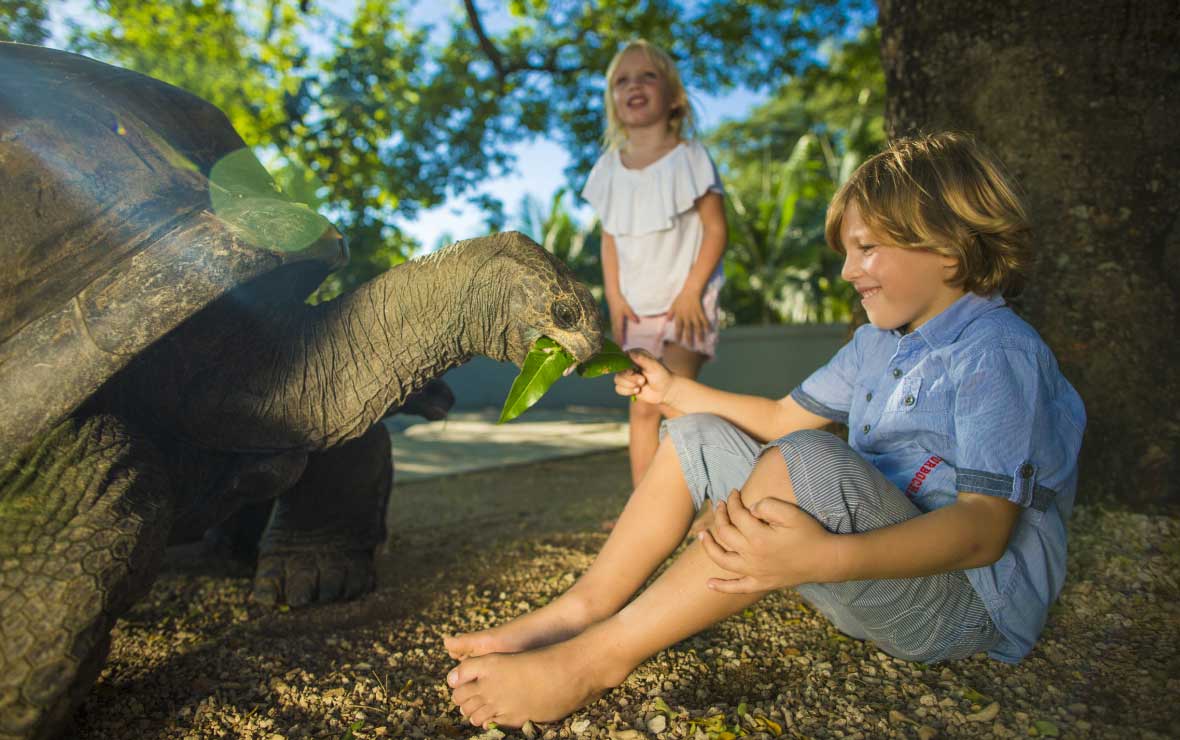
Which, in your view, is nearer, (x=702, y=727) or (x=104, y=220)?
(x=702, y=727)

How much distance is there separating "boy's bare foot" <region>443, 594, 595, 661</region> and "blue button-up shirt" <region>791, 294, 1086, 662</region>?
648 mm

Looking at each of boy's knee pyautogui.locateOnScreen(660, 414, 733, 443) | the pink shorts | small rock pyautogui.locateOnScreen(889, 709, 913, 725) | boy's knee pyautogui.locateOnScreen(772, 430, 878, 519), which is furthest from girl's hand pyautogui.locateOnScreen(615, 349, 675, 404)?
the pink shorts

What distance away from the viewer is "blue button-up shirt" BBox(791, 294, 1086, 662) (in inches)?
47.6

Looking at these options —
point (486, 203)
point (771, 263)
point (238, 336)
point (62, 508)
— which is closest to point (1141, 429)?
point (238, 336)

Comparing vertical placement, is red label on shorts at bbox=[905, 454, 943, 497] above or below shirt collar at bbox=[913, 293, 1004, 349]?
below

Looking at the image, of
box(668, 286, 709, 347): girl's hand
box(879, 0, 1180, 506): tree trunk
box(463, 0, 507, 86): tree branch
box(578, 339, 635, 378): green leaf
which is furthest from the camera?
box(463, 0, 507, 86): tree branch

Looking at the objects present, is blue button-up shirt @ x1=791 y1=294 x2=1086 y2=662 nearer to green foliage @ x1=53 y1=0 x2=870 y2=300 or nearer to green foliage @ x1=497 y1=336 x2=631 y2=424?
green foliage @ x1=497 y1=336 x2=631 y2=424

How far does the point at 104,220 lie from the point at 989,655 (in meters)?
1.85

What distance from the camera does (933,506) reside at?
1.36 meters

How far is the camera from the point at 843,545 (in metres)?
1.12

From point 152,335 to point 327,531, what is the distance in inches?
35.3

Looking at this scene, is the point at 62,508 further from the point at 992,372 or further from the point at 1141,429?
the point at 1141,429

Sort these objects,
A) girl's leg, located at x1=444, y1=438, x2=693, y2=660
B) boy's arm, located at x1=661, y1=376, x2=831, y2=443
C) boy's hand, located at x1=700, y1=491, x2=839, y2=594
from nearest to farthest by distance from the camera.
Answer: boy's hand, located at x1=700, y1=491, x2=839, y2=594 → girl's leg, located at x1=444, y1=438, x2=693, y2=660 → boy's arm, located at x1=661, y1=376, x2=831, y2=443

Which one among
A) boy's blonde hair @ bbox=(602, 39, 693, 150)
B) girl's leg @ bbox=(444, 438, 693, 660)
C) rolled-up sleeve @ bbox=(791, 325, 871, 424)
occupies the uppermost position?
boy's blonde hair @ bbox=(602, 39, 693, 150)
